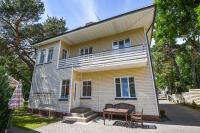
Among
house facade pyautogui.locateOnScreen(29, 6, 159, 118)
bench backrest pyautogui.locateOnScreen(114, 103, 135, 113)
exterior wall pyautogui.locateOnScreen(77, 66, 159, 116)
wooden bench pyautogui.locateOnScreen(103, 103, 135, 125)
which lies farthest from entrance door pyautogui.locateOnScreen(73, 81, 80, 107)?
bench backrest pyautogui.locateOnScreen(114, 103, 135, 113)

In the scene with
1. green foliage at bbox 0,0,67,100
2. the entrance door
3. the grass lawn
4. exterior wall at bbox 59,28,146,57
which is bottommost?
the grass lawn

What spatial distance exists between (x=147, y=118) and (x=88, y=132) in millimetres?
4872

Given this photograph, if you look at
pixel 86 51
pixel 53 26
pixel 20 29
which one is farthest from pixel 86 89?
pixel 20 29

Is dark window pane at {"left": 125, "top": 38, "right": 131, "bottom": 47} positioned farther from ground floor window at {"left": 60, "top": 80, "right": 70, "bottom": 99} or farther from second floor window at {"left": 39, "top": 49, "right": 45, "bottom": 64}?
second floor window at {"left": 39, "top": 49, "right": 45, "bottom": 64}

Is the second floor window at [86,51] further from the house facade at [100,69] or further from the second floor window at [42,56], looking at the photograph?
the second floor window at [42,56]

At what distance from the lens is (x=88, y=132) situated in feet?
24.8

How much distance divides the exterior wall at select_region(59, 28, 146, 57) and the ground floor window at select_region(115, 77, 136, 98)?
334cm

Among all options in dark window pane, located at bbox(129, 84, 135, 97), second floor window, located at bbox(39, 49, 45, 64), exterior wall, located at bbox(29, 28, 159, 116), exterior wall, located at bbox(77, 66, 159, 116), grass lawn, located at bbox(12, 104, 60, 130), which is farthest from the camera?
second floor window, located at bbox(39, 49, 45, 64)

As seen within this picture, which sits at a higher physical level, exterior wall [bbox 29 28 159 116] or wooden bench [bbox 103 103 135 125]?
exterior wall [bbox 29 28 159 116]

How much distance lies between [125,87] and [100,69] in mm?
2725

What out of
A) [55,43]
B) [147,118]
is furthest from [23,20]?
[147,118]

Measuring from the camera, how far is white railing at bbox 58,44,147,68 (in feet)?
34.2

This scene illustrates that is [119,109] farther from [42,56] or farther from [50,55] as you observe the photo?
[42,56]

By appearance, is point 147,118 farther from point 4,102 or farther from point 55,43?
point 55,43
